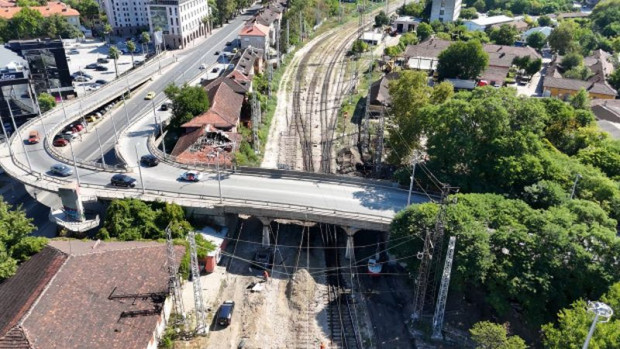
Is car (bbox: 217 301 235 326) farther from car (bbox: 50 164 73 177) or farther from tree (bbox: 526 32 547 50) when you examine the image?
tree (bbox: 526 32 547 50)

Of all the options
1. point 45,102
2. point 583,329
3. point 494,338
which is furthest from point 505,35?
point 45,102

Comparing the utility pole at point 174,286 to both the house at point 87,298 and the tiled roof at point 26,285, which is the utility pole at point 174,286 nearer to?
the house at point 87,298

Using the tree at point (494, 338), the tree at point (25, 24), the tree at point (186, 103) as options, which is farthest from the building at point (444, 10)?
the tree at point (494, 338)

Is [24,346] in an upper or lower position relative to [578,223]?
lower

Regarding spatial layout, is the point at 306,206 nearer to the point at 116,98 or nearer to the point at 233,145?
the point at 233,145

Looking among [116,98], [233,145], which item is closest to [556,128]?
[233,145]
